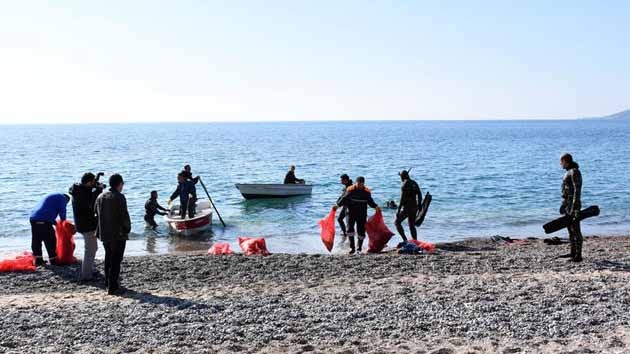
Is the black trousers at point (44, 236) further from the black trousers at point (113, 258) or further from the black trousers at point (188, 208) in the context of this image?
the black trousers at point (188, 208)

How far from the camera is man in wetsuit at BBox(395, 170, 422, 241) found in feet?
49.3

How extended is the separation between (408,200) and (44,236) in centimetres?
740

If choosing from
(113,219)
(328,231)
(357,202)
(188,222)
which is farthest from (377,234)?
(188,222)

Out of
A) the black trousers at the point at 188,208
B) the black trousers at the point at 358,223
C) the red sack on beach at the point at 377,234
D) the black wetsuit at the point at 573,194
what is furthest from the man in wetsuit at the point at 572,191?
the black trousers at the point at 188,208

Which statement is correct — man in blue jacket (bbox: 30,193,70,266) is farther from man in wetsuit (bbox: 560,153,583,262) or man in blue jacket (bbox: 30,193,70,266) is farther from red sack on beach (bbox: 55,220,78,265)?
man in wetsuit (bbox: 560,153,583,262)

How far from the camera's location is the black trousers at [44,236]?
1255 centimetres

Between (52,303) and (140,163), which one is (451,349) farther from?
Answer: (140,163)

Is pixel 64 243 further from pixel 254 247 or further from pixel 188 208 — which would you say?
pixel 188 208

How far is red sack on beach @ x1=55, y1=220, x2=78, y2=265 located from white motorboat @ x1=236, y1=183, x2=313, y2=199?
18655mm

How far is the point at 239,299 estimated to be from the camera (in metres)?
9.76

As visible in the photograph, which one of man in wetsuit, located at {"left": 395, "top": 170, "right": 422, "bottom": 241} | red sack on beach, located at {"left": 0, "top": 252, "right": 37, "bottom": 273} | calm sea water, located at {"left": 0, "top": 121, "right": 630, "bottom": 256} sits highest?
man in wetsuit, located at {"left": 395, "top": 170, "right": 422, "bottom": 241}

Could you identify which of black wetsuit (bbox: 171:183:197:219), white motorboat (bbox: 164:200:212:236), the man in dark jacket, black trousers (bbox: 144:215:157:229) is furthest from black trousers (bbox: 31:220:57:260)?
black trousers (bbox: 144:215:157:229)

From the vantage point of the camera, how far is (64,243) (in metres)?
12.8

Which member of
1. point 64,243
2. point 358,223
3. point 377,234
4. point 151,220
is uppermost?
point 358,223
